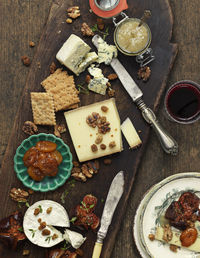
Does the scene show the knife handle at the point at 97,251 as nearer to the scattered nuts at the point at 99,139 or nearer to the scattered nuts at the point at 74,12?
the scattered nuts at the point at 99,139

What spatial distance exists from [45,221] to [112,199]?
1.70ft

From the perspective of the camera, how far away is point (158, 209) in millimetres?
2631

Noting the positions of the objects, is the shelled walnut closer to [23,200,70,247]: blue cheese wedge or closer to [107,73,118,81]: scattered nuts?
[23,200,70,247]: blue cheese wedge

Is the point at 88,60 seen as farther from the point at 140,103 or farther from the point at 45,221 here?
the point at 45,221

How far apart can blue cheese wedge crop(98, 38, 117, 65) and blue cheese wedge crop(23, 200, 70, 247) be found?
1.14 meters

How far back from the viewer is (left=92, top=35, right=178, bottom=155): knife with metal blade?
2.61 metres

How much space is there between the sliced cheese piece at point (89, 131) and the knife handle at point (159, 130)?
0.66 ft

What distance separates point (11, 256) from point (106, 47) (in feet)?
5.63

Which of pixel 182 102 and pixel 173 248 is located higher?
pixel 182 102

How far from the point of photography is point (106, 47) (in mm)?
2656

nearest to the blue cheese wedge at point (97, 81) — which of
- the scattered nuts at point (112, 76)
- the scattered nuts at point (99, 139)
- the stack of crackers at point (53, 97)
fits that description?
the scattered nuts at point (112, 76)

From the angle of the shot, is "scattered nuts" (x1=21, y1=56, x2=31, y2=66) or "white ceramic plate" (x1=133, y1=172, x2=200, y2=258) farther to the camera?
"scattered nuts" (x1=21, y1=56, x2=31, y2=66)

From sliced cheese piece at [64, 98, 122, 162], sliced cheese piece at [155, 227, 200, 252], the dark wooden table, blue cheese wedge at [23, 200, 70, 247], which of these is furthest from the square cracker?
sliced cheese piece at [155, 227, 200, 252]

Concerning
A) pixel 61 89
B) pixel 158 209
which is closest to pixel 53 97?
pixel 61 89
